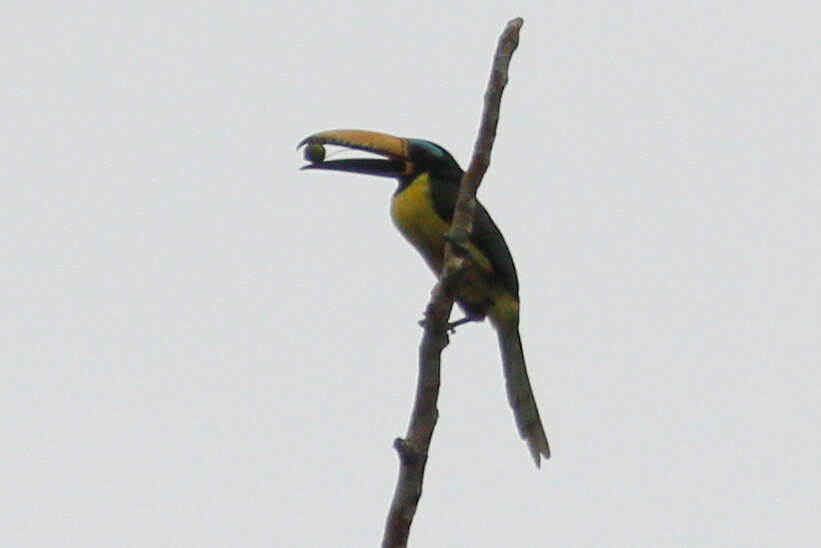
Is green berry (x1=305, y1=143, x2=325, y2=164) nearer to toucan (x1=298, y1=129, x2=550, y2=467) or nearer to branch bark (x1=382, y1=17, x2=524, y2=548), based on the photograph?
toucan (x1=298, y1=129, x2=550, y2=467)

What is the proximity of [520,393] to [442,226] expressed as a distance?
995 millimetres

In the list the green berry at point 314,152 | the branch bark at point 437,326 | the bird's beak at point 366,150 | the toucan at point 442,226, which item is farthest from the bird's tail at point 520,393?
the branch bark at point 437,326

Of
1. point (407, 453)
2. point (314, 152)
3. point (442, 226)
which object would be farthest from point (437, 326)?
point (314, 152)

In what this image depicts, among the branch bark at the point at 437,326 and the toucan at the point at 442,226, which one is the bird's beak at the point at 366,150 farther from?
the branch bark at the point at 437,326

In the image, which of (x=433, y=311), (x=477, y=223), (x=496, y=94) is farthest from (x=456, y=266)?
(x=477, y=223)

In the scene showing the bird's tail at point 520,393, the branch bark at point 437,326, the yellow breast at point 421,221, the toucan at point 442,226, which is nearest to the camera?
the branch bark at point 437,326

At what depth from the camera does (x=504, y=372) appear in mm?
7629

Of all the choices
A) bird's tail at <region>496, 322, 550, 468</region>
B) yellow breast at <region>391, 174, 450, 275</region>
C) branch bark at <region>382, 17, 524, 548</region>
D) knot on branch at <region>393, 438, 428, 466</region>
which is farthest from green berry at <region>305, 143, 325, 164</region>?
knot on branch at <region>393, 438, 428, 466</region>

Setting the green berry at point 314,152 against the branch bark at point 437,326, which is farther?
the green berry at point 314,152

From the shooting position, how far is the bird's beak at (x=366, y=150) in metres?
7.34

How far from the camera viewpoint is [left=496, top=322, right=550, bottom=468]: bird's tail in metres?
7.24

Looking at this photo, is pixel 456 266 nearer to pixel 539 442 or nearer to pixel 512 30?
pixel 512 30

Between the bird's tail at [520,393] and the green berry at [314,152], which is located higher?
the green berry at [314,152]

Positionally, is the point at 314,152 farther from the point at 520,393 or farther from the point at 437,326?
the point at 437,326
